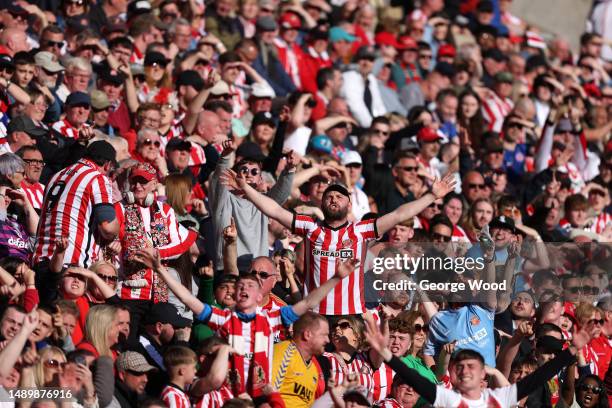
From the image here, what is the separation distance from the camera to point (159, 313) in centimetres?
1229

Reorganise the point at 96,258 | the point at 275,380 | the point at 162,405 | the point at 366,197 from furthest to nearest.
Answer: the point at 366,197 → the point at 96,258 → the point at 275,380 → the point at 162,405

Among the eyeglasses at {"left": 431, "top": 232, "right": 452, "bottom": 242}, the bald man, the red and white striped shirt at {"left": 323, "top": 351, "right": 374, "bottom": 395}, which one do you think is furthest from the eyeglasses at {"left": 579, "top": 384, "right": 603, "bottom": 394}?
the bald man

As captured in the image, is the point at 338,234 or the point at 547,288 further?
the point at 547,288

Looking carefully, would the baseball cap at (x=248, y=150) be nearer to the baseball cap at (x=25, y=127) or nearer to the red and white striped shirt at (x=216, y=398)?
the baseball cap at (x=25, y=127)

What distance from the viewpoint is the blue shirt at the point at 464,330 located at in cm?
1347

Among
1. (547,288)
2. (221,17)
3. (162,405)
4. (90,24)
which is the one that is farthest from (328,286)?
(221,17)

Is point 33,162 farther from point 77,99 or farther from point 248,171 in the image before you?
point 248,171

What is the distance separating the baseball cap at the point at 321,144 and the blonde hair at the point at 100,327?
5.22 metres

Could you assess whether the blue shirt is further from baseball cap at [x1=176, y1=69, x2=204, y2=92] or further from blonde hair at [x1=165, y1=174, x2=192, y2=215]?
baseball cap at [x1=176, y1=69, x2=204, y2=92]

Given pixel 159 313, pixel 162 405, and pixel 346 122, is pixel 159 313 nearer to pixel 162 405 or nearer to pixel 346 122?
pixel 162 405

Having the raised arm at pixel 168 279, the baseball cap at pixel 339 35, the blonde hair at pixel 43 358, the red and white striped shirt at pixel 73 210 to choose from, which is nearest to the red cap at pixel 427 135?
the baseball cap at pixel 339 35

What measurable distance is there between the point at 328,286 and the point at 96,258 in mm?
1909

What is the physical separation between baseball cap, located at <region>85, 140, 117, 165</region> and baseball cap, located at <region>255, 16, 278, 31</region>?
7.00 m

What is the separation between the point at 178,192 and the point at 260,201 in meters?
1.11
